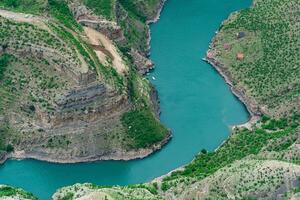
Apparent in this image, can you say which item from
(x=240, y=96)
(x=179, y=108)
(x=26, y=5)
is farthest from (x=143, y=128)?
(x=26, y=5)

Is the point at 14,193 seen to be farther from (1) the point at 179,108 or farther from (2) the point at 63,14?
(2) the point at 63,14

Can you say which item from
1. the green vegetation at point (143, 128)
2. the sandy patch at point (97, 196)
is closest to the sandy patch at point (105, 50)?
the green vegetation at point (143, 128)

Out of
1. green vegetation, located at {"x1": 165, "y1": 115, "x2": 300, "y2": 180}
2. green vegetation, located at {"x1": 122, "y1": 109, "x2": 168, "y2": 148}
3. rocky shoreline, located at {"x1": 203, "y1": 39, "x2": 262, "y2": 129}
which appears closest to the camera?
green vegetation, located at {"x1": 165, "y1": 115, "x2": 300, "y2": 180}

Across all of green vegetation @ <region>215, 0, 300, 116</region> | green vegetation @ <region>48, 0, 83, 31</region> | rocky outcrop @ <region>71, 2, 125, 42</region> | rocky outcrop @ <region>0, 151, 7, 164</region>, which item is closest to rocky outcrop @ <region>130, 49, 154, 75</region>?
rocky outcrop @ <region>71, 2, 125, 42</region>

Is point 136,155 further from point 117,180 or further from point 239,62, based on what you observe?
point 239,62

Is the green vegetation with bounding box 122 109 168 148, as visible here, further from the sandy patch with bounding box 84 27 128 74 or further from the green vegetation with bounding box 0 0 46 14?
the green vegetation with bounding box 0 0 46 14

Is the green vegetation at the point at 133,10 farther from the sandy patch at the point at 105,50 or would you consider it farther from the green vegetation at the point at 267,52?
the green vegetation at the point at 267,52
